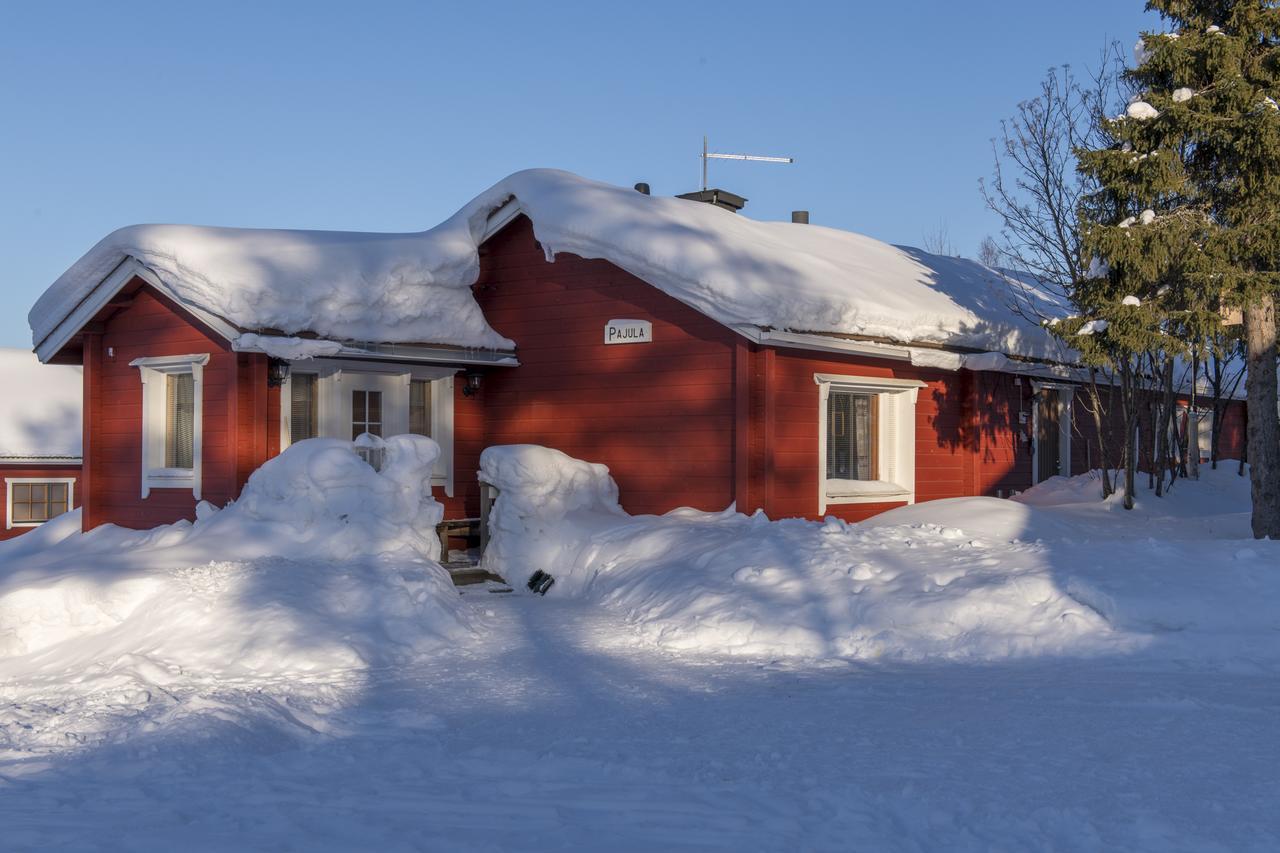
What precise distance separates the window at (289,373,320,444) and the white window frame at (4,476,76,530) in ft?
46.6

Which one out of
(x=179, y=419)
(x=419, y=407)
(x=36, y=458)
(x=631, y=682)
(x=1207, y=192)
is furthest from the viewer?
(x=36, y=458)

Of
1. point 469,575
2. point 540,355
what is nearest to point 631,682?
point 469,575

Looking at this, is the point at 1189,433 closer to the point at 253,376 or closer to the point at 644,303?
the point at 644,303

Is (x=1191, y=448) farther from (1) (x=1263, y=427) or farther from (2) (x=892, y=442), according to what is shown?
(1) (x=1263, y=427)

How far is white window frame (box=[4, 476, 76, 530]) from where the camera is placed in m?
25.5

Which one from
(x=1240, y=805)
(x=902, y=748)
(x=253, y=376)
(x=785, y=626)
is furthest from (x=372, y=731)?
(x=253, y=376)

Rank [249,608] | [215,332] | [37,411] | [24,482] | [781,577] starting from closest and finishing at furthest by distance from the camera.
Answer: [249,608], [781,577], [215,332], [24,482], [37,411]

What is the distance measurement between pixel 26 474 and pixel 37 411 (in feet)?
6.45

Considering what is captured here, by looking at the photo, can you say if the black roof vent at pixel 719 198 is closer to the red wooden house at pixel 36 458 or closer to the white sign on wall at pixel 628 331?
the white sign on wall at pixel 628 331

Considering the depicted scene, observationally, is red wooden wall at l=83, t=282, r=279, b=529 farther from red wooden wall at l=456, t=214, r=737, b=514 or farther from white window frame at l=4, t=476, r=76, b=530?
white window frame at l=4, t=476, r=76, b=530

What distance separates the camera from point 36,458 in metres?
25.8

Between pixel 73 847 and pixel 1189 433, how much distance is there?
19965 millimetres

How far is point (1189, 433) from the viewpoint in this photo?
20.6 meters

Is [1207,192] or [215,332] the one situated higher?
[1207,192]
